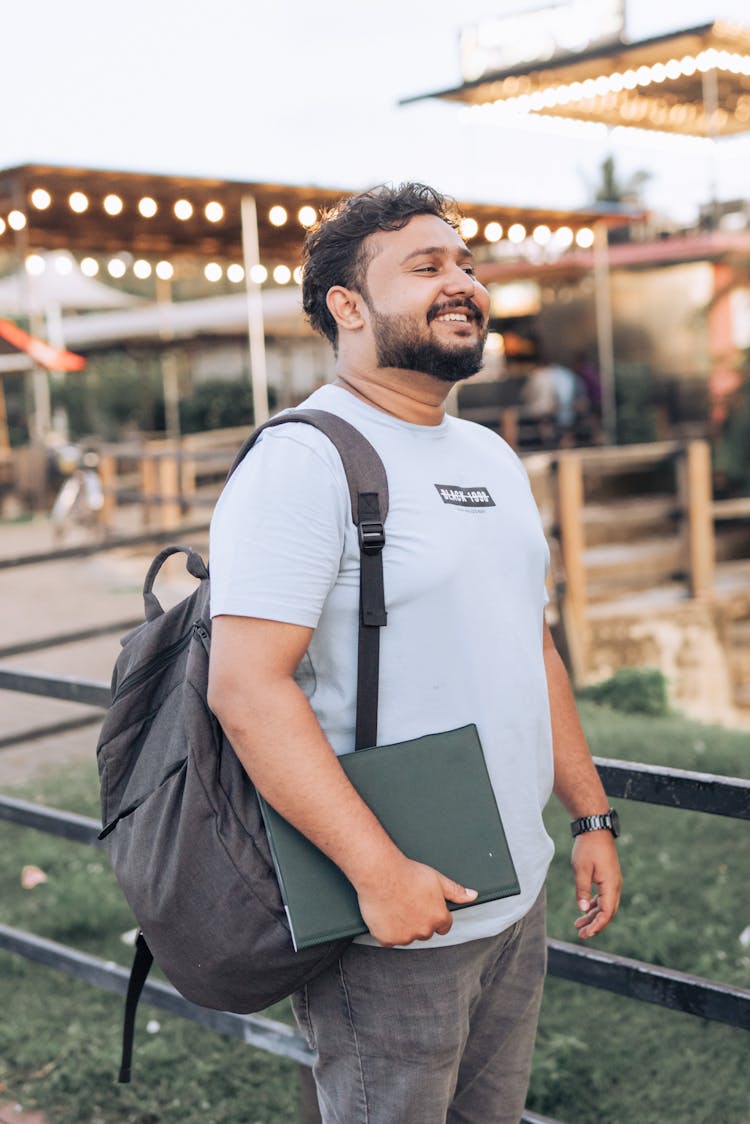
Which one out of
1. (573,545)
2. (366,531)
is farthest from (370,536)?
(573,545)

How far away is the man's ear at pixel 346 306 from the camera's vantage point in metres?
1.77

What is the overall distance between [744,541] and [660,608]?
2017 millimetres

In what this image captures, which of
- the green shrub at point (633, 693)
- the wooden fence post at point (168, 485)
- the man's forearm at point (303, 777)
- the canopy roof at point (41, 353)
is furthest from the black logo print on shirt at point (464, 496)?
the wooden fence post at point (168, 485)

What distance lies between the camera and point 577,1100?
3.00m

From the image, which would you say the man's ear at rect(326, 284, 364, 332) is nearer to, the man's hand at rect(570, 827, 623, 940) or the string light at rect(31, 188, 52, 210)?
the man's hand at rect(570, 827, 623, 940)

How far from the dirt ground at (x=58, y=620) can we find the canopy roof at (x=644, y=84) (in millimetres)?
6365

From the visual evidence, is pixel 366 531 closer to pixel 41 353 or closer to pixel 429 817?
pixel 429 817

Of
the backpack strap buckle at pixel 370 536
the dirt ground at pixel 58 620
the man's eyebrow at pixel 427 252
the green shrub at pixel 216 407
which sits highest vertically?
the green shrub at pixel 216 407

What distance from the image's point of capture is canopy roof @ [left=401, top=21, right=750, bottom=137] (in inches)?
484

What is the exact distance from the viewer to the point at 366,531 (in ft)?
5.22

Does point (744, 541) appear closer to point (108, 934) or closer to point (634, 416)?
point (634, 416)

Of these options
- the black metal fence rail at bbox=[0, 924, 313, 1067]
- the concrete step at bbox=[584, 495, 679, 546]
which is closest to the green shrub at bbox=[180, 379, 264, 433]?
the concrete step at bbox=[584, 495, 679, 546]

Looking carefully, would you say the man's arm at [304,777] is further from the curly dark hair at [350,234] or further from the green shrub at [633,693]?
the green shrub at [633,693]

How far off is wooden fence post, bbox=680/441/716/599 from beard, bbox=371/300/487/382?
8.64 meters
